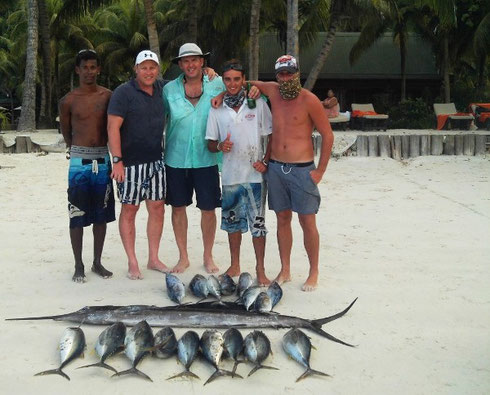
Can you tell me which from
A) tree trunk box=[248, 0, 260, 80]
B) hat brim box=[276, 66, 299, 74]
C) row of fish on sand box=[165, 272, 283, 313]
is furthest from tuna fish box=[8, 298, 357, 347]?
tree trunk box=[248, 0, 260, 80]

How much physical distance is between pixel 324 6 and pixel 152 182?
1865cm

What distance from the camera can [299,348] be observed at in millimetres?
3965

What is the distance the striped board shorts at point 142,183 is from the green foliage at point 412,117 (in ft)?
61.3

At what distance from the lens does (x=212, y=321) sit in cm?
448

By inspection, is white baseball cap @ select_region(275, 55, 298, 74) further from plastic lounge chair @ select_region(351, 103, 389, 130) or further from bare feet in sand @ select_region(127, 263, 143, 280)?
plastic lounge chair @ select_region(351, 103, 389, 130)

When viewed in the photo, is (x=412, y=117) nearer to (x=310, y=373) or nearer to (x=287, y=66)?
(x=287, y=66)

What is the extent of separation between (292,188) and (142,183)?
1.28m

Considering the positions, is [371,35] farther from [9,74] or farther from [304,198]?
[9,74]

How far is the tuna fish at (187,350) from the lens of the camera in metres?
3.84

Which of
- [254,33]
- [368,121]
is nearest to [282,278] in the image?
[254,33]

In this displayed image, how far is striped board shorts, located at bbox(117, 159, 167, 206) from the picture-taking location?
5.50m

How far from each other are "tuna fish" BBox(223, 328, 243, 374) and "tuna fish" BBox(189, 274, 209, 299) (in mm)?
1003

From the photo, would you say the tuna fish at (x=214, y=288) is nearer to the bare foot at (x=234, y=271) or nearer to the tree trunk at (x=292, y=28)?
the bare foot at (x=234, y=271)

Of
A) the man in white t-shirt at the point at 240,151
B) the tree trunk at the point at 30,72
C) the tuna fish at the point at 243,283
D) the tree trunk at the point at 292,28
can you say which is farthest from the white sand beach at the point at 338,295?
the tree trunk at the point at 30,72
